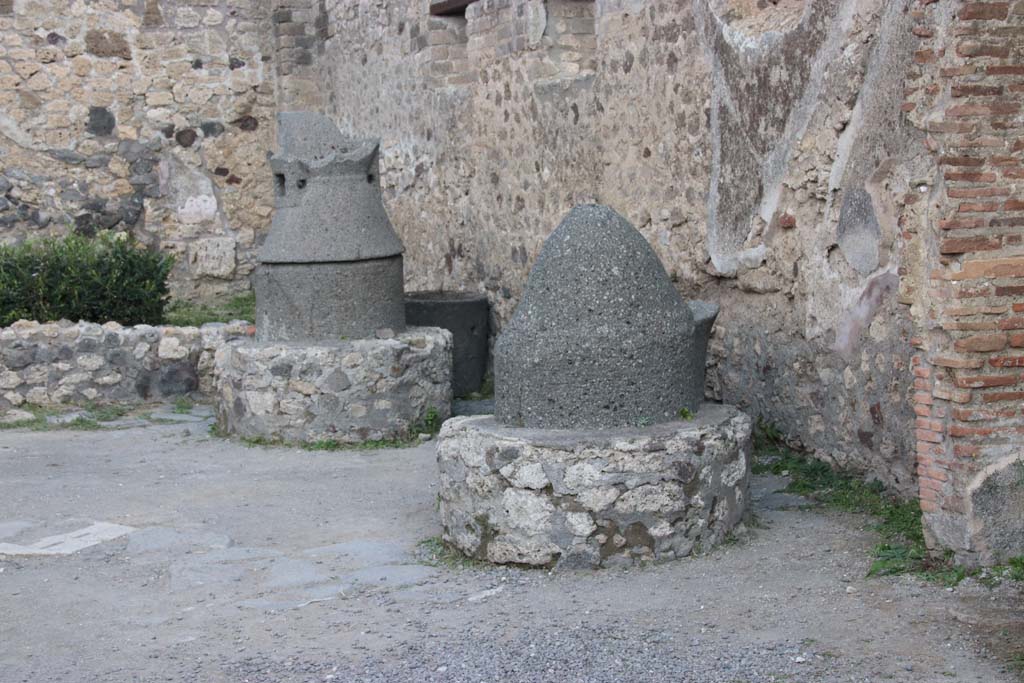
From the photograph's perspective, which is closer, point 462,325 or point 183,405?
point 183,405

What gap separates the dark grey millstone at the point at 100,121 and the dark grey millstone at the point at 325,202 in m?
4.84

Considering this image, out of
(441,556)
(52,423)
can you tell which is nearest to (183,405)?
(52,423)

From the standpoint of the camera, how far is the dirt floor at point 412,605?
4180 millimetres

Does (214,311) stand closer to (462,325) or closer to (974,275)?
(462,325)

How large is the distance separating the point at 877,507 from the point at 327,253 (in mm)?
3348

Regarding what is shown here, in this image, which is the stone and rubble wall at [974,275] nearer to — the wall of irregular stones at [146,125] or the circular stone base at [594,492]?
the circular stone base at [594,492]

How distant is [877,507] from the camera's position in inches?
226

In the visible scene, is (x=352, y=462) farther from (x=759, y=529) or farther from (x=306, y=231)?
(x=759, y=529)

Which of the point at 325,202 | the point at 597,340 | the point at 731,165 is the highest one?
the point at 731,165

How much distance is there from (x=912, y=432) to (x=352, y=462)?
2.92m

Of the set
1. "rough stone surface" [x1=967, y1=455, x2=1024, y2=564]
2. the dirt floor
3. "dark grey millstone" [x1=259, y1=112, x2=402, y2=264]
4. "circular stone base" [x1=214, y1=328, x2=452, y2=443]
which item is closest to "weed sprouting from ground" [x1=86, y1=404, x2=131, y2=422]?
"circular stone base" [x1=214, y1=328, x2=452, y2=443]

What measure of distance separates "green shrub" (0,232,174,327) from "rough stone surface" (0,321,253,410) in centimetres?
31

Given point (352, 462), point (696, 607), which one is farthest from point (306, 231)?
point (696, 607)

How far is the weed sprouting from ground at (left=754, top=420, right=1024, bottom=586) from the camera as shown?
478cm
